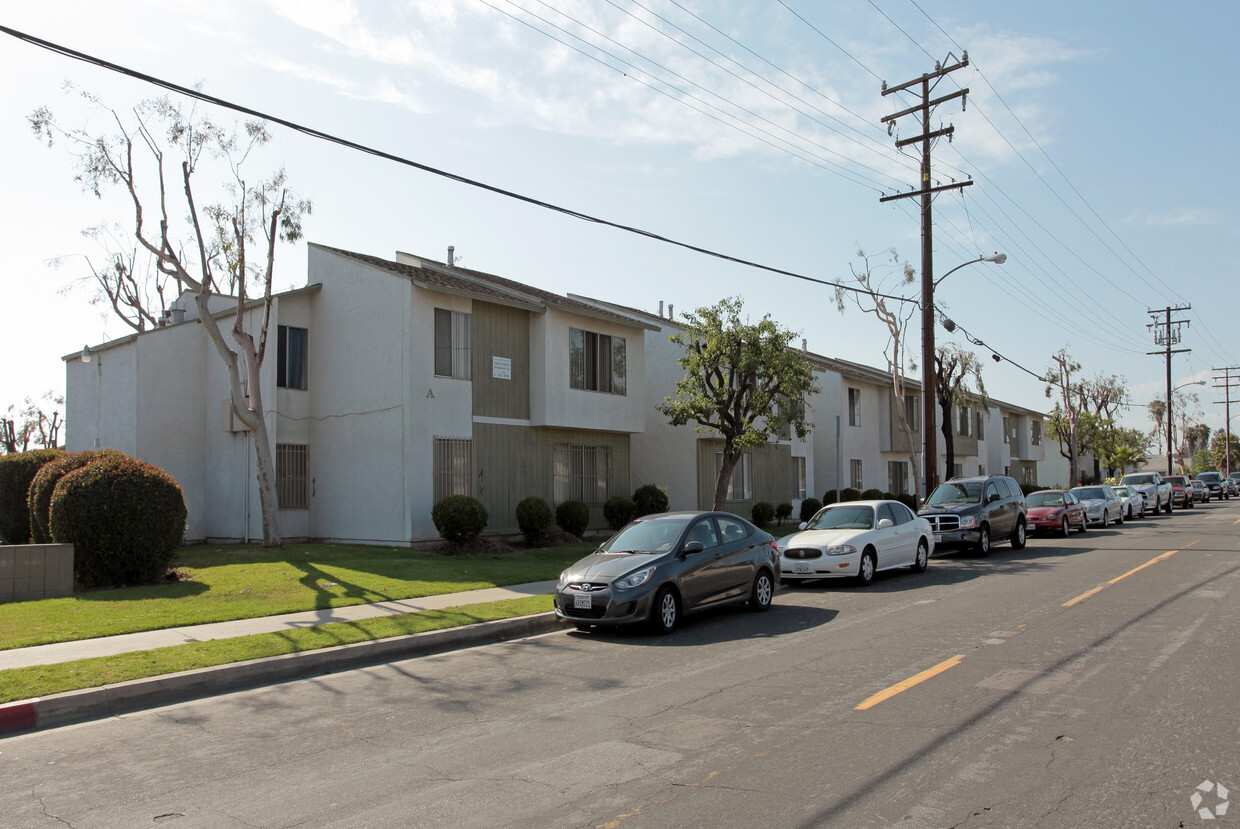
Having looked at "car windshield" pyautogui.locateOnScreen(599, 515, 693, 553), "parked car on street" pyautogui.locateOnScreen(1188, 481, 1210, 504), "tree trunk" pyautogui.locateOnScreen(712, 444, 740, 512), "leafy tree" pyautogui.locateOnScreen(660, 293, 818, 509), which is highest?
"leafy tree" pyautogui.locateOnScreen(660, 293, 818, 509)

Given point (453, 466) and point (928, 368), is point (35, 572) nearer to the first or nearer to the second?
point (453, 466)

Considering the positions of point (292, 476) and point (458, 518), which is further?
point (292, 476)

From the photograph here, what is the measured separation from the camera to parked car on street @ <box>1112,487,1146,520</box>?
115 ft

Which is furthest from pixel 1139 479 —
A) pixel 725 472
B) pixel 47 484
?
pixel 47 484

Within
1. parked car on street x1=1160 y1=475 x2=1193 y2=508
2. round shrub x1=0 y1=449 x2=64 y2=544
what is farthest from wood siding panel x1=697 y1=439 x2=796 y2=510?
parked car on street x1=1160 y1=475 x2=1193 y2=508

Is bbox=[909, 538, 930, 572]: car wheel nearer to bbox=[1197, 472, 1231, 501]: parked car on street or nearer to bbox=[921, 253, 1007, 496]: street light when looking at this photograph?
bbox=[921, 253, 1007, 496]: street light

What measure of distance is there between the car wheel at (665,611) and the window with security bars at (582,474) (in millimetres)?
12557

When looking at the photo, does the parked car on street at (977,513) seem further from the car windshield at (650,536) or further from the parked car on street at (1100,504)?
the car windshield at (650,536)

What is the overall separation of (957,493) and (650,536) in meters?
12.6

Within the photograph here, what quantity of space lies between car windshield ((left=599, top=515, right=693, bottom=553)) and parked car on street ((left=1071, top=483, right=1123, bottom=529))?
22.8m

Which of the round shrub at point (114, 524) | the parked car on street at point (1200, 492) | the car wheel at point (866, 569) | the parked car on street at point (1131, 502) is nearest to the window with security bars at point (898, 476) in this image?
the parked car on street at point (1131, 502)

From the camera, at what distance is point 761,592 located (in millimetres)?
12883

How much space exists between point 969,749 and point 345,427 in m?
18.3

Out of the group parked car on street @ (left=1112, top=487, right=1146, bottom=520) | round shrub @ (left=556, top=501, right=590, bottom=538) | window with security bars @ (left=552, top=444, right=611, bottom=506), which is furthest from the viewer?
parked car on street @ (left=1112, top=487, right=1146, bottom=520)
